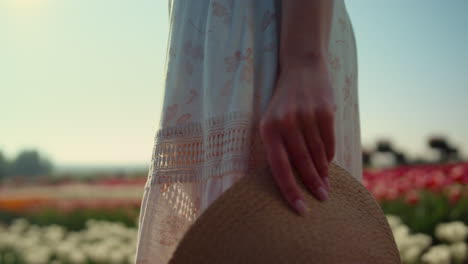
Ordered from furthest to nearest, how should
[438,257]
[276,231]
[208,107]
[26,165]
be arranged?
[26,165] < [438,257] < [208,107] < [276,231]

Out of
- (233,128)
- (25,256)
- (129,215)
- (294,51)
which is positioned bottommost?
(25,256)

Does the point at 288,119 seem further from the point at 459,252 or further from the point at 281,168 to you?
the point at 459,252

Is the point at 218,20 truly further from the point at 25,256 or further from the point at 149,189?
the point at 25,256

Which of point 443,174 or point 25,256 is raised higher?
point 443,174

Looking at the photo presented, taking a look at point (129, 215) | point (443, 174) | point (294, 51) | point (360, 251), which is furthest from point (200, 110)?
point (443, 174)

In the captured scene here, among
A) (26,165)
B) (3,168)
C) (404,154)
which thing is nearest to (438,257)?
(404,154)

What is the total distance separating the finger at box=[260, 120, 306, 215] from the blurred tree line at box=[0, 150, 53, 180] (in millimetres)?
7762

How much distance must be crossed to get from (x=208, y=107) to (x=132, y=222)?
286cm

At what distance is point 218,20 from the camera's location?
68 cm

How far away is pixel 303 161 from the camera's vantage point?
57 cm

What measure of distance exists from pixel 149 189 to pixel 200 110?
158 millimetres

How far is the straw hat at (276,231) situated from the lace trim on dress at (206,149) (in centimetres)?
6

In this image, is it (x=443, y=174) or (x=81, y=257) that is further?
(x=443, y=174)

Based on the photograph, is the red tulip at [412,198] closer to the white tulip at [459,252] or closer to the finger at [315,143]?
the white tulip at [459,252]
